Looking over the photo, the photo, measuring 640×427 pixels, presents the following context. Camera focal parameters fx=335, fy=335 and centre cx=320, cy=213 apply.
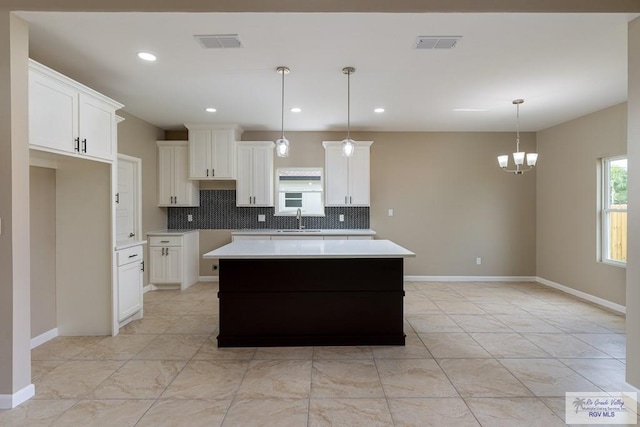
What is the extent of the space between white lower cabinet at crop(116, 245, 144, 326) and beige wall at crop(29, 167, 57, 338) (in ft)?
1.95

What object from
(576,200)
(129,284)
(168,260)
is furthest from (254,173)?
(576,200)

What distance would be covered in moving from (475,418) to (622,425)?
86 centimetres

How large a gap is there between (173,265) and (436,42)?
4.65 metres

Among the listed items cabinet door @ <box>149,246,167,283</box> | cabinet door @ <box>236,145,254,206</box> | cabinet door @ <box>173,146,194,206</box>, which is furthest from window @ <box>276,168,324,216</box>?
cabinet door @ <box>149,246,167,283</box>

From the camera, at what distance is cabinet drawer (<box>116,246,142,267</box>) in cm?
355

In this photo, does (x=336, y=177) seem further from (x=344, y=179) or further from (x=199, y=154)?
(x=199, y=154)

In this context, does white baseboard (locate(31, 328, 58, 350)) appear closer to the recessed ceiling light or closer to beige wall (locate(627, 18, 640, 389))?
the recessed ceiling light

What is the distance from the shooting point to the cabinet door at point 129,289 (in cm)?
358

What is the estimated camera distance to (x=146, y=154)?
525 cm

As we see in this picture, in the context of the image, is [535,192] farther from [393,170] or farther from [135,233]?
[135,233]

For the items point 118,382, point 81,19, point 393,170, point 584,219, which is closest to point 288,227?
point 393,170

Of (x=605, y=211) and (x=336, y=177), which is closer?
(x=605, y=211)

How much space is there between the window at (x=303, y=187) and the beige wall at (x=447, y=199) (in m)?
0.16

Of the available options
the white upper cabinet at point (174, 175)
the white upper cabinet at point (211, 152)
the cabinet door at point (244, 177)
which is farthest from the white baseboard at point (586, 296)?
the white upper cabinet at point (174, 175)
